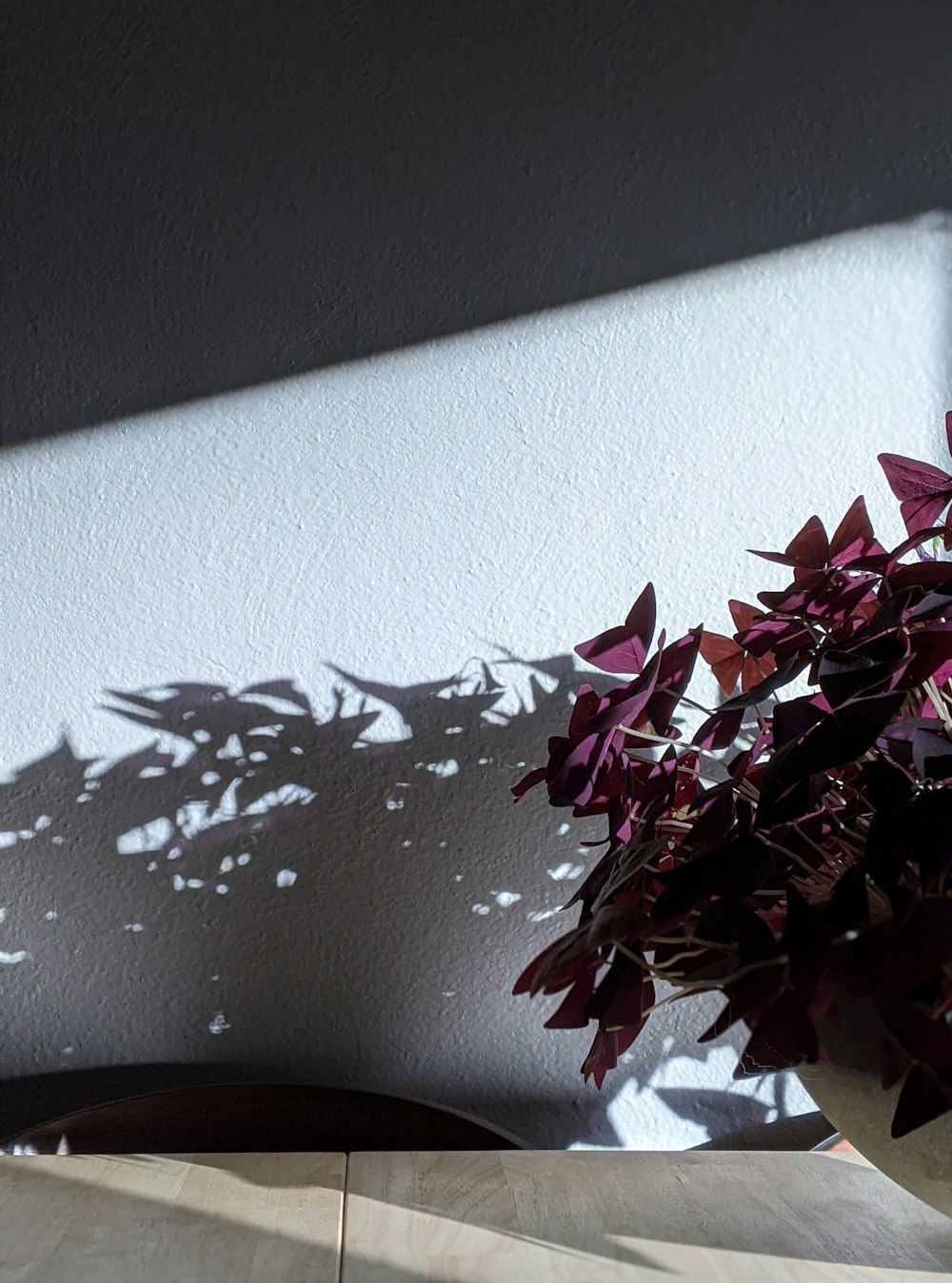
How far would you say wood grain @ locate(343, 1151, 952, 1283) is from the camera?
26.3 inches

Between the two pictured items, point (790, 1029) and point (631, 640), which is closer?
point (790, 1029)

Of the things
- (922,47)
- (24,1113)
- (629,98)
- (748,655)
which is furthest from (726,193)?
(24,1113)

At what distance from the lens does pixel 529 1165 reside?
2.73 ft

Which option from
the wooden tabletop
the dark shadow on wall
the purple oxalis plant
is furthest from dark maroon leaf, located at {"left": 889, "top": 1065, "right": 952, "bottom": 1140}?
the dark shadow on wall

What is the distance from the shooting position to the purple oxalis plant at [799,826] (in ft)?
1.77

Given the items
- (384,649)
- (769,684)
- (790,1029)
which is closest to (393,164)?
(384,649)

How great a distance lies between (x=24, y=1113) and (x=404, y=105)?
1021 millimetres

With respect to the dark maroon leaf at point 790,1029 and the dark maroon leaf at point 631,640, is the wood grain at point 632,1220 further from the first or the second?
the dark maroon leaf at point 631,640

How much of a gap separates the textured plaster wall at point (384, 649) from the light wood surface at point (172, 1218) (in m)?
0.13

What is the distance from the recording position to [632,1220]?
0.74m

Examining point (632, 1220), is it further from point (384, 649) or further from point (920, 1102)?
point (384, 649)

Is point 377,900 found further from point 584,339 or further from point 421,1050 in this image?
point 584,339

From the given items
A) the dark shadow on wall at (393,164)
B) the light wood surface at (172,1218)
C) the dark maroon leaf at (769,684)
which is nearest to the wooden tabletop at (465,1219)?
the light wood surface at (172,1218)

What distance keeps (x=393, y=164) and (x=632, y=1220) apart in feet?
3.11
